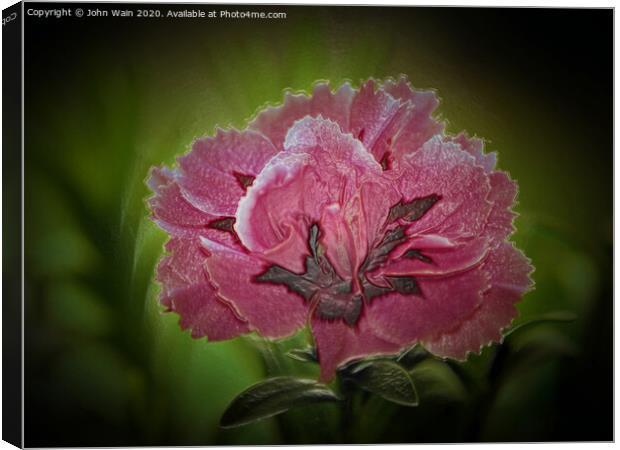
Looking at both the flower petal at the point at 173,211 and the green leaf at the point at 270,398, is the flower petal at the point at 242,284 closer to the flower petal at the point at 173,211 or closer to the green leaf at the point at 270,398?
the flower petal at the point at 173,211

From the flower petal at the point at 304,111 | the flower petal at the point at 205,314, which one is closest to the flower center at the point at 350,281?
the flower petal at the point at 205,314

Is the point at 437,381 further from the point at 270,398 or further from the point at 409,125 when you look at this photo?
the point at 409,125

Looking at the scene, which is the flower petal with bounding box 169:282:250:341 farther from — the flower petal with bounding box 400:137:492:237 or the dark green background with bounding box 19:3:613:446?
the flower petal with bounding box 400:137:492:237

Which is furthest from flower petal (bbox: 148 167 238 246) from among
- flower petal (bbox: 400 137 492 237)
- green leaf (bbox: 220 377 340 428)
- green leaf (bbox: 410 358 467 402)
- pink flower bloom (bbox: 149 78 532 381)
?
green leaf (bbox: 410 358 467 402)

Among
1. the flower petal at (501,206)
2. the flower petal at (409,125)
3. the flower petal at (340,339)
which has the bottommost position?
the flower petal at (340,339)

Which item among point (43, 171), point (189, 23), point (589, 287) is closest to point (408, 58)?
point (189, 23)

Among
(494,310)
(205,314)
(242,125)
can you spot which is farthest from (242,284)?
(494,310)

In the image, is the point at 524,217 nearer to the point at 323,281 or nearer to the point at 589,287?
the point at 589,287
